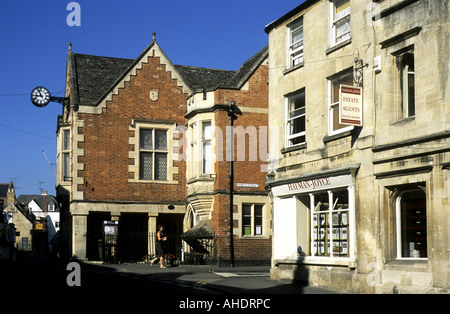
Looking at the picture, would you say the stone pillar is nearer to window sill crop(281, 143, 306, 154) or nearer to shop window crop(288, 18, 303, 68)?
window sill crop(281, 143, 306, 154)

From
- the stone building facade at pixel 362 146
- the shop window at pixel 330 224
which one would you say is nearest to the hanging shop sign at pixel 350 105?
the stone building facade at pixel 362 146

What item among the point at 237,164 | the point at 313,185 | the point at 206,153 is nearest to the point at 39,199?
the point at 206,153

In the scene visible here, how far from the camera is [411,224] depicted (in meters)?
15.5

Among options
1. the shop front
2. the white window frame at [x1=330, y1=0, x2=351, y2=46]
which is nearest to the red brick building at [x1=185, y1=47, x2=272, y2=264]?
the shop front

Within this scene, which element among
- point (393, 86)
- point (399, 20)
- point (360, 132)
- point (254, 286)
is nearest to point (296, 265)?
point (254, 286)

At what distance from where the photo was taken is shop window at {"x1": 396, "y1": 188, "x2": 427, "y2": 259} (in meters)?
15.1

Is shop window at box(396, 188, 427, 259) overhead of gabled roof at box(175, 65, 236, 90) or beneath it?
beneath

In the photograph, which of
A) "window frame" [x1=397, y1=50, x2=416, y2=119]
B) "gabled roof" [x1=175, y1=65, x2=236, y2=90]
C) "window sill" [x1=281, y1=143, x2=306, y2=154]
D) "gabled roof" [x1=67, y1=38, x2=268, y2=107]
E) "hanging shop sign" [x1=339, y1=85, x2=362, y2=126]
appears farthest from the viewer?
"gabled roof" [x1=175, y1=65, x2=236, y2=90]

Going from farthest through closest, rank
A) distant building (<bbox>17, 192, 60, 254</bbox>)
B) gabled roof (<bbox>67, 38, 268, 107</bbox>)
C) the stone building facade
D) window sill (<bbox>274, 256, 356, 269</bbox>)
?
distant building (<bbox>17, 192, 60, 254</bbox>) → gabled roof (<bbox>67, 38, 268, 107</bbox>) → window sill (<bbox>274, 256, 356, 269</bbox>) → the stone building facade

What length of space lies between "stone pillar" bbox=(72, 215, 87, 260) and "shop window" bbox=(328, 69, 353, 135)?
1704cm

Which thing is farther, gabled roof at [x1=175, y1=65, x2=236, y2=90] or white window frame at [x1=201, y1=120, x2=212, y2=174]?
gabled roof at [x1=175, y1=65, x2=236, y2=90]

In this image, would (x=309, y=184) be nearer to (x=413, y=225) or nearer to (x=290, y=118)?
(x=290, y=118)

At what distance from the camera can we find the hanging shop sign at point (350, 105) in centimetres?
1652

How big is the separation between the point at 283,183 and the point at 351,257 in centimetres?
434
